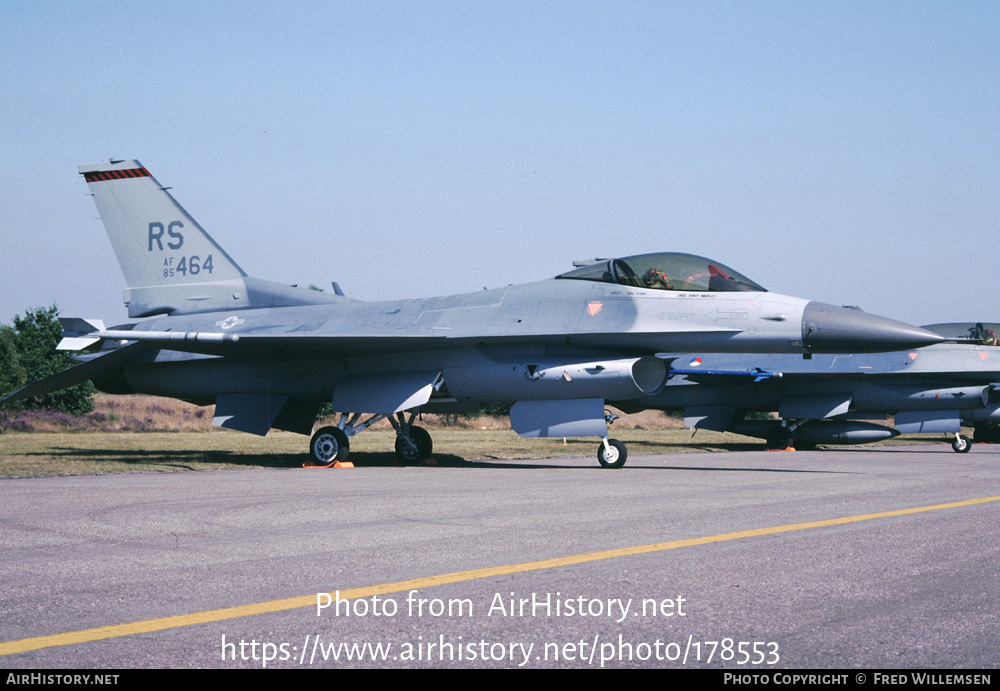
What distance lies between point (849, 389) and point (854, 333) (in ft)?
43.1

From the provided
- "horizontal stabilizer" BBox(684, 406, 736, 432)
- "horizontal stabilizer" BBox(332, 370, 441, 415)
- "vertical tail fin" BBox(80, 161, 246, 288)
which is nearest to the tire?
"horizontal stabilizer" BBox(684, 406, 736, 432)

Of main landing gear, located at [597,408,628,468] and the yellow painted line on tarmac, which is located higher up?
the yellow painted line on tarmac

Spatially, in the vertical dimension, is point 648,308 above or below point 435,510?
above

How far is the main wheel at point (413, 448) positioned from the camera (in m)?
16.4

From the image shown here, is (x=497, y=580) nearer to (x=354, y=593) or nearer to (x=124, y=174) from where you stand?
(x=354, y=593)

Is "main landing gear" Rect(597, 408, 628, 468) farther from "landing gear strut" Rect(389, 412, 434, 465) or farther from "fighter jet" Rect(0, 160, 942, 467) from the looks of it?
"landing gear strut" Rect(389, 412, 434, 465)

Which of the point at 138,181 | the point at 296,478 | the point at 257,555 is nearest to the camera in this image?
the point at 257,555

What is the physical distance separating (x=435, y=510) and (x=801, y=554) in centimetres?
328

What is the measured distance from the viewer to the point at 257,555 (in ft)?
17.6

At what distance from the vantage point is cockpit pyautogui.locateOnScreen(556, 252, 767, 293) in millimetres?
13695

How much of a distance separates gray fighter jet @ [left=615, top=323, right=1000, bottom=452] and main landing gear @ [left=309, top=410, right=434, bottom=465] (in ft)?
30.8
